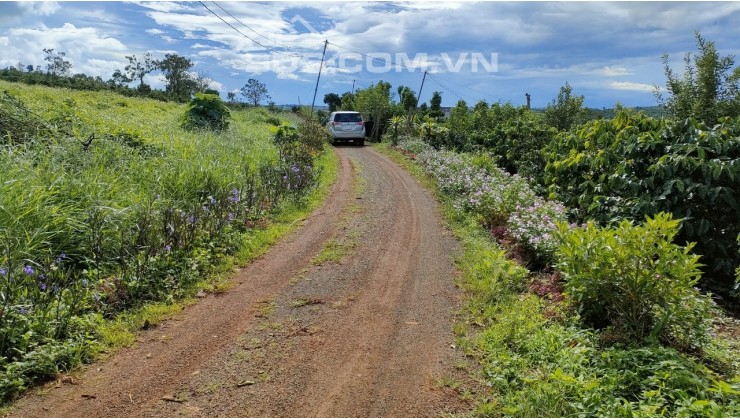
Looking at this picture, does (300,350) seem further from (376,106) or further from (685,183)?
(376,106)

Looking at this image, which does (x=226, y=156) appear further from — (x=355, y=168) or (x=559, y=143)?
(x=559, y=143)

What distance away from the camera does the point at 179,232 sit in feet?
17.1

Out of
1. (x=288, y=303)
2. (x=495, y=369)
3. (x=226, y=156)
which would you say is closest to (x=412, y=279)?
(x=288, y=303)

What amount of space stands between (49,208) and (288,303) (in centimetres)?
269

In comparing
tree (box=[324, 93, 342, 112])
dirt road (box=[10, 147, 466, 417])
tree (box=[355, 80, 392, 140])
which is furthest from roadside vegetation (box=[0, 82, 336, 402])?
tree (box=[324, 93, 342, 112])

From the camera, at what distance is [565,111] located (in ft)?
47.0

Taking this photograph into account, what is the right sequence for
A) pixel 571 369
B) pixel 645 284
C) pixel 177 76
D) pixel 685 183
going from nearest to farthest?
pixel 571 369
pixel 645 284
pixel 685 183
pixel 177 76

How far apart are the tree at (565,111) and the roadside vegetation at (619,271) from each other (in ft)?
17.7

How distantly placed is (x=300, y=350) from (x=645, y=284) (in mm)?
2622

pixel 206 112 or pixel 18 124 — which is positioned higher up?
pixel 206 112

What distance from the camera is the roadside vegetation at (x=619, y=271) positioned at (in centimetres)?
287

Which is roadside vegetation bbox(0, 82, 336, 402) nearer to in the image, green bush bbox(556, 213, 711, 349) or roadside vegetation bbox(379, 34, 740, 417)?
roadside vegetation bbox(379, 34, 740, 417)

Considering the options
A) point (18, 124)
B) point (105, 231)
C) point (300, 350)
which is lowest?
point (300, 350)

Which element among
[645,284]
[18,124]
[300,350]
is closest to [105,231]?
[300,350]
